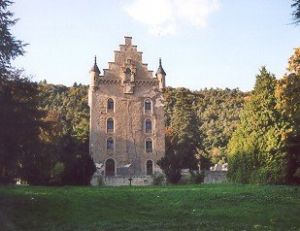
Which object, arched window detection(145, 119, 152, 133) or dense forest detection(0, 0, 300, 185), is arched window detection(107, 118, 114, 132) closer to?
arched window detection(145, 119, 152, 133)

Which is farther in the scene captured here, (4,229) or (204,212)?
(204,212)

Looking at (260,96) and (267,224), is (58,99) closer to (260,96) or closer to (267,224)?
(260,96)

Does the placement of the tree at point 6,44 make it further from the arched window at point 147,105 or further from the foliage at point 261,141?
the arched window at point 147,105

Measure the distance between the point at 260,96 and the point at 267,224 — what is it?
20.8 m

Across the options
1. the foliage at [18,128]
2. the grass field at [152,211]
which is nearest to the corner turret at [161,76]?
the grass field at [152,211]

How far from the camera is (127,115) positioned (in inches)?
2046

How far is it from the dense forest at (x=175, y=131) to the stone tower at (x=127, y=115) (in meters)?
3.91

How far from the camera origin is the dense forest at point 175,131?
1602 centimetres

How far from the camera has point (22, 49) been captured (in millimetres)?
16438

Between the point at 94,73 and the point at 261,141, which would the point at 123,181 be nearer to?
the point at 94,73

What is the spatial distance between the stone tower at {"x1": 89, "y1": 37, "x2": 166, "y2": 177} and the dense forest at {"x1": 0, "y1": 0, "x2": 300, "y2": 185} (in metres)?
3.91

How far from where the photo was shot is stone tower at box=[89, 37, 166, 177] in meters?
51.1

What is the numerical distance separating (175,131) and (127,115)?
36.3ft

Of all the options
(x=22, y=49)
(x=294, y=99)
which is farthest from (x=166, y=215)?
(x=294, y=99)
